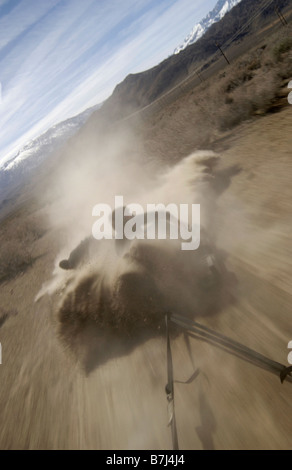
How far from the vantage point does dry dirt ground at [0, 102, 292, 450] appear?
3092mm

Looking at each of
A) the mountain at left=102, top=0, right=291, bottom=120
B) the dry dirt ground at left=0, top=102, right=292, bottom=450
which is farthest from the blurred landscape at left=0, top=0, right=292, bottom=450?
the mountain at left=102, top=0, right=291, bottom=120

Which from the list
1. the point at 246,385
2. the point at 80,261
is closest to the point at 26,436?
the point at 246,385

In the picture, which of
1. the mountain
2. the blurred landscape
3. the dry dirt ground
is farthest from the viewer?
the mountain

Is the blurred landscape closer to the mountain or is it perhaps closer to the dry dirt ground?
the dry dirt ground

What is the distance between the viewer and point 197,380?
3.68 m

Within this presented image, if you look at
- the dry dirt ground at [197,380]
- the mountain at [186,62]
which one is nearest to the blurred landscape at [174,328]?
the dry dirt ground at [197,380]

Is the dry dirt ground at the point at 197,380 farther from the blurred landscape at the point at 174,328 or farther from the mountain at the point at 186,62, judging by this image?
the mountain at the point at 186,62

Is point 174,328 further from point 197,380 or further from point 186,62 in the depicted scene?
point 186,62

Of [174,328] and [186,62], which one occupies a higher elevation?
[186,62]

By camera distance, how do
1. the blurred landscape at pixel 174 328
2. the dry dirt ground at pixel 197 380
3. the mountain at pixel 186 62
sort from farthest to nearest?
the mountain at pixel 186 62
the blurred landscape at pixel 174 328
the dry dirt ground at pixel 197 380

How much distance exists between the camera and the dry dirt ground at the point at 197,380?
3.09m

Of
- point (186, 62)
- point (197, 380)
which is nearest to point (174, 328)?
point (197, 380)

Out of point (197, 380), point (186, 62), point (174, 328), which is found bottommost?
point (197, 380)

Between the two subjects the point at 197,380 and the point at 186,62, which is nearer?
the point at 197,380
